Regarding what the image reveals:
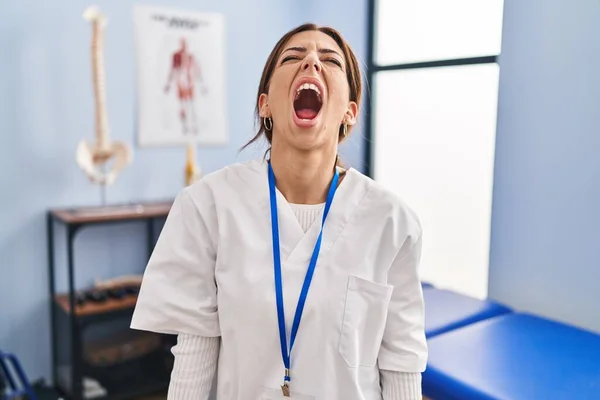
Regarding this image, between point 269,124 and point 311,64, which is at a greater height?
point 311,64

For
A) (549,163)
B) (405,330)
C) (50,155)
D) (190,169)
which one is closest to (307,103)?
(405,330)

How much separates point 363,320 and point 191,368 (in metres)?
0.32

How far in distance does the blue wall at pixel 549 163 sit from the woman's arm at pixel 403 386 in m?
1.45

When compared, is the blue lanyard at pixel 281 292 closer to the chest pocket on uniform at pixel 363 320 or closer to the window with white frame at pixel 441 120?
the chest pocket on uniform at pixel 363 320

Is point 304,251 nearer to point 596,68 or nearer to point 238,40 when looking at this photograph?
point 596,68

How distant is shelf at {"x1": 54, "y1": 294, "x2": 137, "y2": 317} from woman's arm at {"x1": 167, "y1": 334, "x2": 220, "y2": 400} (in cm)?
148

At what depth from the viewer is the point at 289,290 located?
95 cm

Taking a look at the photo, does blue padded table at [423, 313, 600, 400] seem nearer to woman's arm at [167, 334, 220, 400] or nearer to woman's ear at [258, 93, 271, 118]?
woman's arm at [167, 334, 220, 400]

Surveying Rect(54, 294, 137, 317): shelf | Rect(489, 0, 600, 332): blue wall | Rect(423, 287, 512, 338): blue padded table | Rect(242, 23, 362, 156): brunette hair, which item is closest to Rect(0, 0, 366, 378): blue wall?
Rect(54, 294, 137, 317): shelf

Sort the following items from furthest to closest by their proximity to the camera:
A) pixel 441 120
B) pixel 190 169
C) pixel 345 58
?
pixel 441 120 < pixel 190 169 < pixel 345 58

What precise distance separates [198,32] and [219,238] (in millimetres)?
2066

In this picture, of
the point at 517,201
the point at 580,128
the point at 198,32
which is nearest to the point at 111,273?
the point at 198,32

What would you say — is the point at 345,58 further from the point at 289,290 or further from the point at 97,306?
the point at 97,306

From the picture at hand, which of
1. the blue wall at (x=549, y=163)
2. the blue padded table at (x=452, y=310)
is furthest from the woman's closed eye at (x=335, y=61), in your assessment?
the blue wall at (x=549, y=163)
